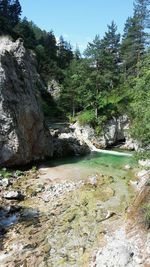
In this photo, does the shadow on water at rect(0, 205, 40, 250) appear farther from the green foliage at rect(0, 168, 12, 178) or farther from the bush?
the bush

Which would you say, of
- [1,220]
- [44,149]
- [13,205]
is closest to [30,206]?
[13,205]

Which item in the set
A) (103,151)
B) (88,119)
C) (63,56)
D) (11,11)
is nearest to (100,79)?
(88,119)

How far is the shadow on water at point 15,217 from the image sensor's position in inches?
717

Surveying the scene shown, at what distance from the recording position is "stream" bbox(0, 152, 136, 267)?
49.4ft

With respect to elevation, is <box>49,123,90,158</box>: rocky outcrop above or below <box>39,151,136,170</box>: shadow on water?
above

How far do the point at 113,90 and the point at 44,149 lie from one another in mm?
24449

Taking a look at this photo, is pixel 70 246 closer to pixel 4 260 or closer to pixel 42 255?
pixel 42 255

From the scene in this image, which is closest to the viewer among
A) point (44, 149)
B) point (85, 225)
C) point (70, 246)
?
point (70, 246)

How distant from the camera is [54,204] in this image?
2184cm

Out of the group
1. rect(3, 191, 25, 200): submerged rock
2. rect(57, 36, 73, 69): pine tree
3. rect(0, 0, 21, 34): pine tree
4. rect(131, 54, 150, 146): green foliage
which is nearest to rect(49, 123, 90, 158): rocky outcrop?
rect(3, 191, 25, 200): submerged rock

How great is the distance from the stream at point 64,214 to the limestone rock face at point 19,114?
273 centimetres

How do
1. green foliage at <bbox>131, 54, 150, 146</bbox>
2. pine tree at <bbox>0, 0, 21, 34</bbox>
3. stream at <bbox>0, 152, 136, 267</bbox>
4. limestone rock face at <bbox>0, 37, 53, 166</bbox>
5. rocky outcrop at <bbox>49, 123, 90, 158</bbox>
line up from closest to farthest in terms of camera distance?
stream at <bbox>0, 152, 136, 267</bbox> → green foliage at <bbox>131, 54, 150, 146</bbox> → limestone rock face at <bbox>0, 37, 53, 166</bbox> → rocky outcrop at <bbox>49, 123, 90, 158</bbox> → pine tree at <bbox>0, 0, 21, 34</bbox>

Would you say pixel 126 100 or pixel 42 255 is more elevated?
pixel 126 100

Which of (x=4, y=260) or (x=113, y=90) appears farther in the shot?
(x=113, y=90)
